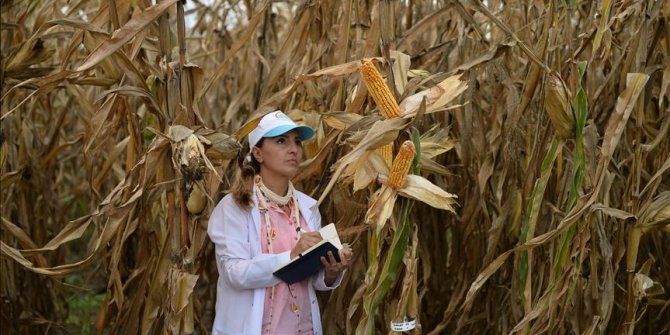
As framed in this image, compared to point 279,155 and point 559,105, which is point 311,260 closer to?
point 279,155

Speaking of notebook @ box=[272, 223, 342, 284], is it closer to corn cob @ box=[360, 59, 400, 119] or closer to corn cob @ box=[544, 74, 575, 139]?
corn cob @ box=[360, 59, 400, 119]

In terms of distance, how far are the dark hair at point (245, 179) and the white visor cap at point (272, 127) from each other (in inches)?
1.0

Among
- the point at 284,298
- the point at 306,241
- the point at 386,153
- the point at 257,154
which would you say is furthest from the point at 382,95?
the point at 284,298

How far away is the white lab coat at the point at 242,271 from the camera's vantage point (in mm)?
2516

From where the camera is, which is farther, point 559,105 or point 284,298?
point 284,298

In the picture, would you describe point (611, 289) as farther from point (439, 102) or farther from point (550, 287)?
point (439, 102)

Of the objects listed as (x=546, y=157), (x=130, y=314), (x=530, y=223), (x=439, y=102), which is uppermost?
(x=439, y=102)

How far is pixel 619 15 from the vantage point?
2.64 metres

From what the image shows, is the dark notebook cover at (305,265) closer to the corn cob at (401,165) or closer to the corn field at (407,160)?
the corn field at (407,160)

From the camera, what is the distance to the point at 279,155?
2.66 m

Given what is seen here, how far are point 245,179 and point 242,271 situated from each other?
1.05ft

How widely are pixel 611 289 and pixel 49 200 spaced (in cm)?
252

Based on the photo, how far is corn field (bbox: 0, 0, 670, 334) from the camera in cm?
239

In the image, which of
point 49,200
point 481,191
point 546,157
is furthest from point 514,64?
point 49,200
